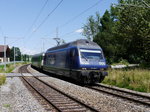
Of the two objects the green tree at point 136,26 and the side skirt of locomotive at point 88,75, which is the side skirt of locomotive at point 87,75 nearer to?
the side skirt of locomotive at point 88,75

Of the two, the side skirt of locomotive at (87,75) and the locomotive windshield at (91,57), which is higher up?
the locomotive windshield at (91,57)

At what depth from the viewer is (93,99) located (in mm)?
10375

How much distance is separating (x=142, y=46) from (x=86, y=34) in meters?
37.5

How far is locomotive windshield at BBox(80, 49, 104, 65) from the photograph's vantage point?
15.7 meters

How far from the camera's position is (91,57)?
16.1m

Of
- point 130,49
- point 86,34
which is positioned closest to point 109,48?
point 86,34

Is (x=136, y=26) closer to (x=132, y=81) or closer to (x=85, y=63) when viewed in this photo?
(x=132, y=81)

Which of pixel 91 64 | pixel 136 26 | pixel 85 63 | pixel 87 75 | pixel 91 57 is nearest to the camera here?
pixel 87 75

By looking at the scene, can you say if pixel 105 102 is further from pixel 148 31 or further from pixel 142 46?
pixel 142 46

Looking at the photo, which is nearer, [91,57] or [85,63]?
[85,63]

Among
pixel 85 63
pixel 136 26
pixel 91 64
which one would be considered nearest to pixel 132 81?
pixel 91 64

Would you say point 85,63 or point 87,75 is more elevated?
point 85,63

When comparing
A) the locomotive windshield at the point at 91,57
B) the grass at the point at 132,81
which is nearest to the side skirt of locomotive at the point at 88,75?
the locomotive windshield at the point at 91,57

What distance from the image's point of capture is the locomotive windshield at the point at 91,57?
1571cm
